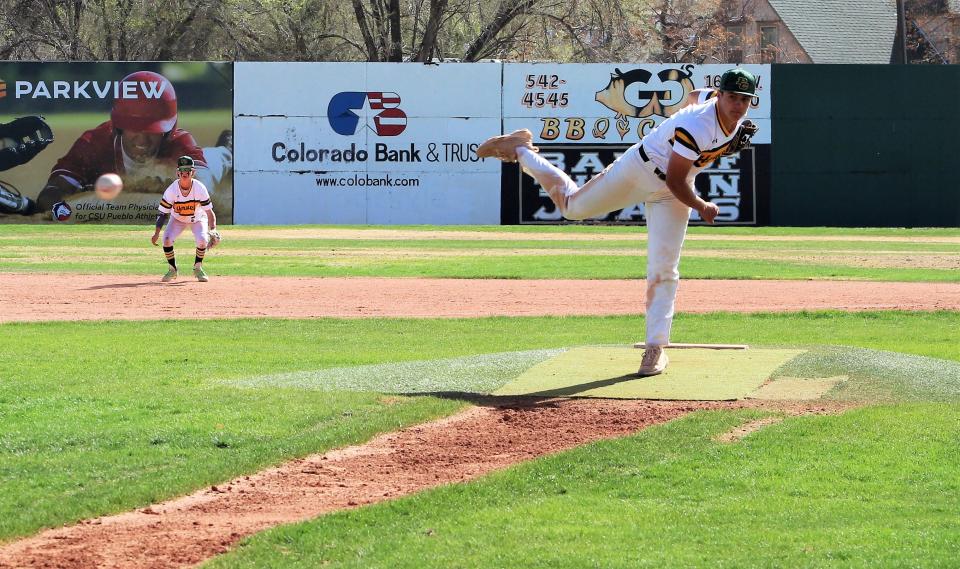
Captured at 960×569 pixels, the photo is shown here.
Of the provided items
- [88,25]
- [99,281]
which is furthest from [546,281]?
[88,25]

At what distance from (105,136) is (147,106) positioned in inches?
48.2

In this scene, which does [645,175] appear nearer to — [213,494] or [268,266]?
[213,494]

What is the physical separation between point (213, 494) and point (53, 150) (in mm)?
27593

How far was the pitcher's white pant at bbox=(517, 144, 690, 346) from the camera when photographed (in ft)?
26.9

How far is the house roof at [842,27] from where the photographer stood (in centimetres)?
5947

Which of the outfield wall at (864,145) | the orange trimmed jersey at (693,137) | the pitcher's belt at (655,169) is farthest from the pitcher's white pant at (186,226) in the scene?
the outfield wall at (864,145)

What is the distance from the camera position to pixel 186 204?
60.3 feet

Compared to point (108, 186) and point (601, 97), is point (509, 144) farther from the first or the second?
point (601, 97)

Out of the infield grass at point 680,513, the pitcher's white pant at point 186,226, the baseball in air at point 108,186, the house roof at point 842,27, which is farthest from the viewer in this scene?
the house roof at point 842,27

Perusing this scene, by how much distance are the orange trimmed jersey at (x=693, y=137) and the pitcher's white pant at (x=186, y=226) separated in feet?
36.5

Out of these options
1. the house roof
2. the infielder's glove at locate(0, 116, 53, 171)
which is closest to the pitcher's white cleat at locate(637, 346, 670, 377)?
the infielder's glove at locate(0, 116, 53, 171)

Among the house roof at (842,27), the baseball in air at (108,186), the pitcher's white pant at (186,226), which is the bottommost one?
the pitcher's white pant at (186,226)

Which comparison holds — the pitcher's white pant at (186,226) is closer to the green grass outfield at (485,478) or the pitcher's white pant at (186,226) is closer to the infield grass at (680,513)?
the green grass outfield at (485,478)

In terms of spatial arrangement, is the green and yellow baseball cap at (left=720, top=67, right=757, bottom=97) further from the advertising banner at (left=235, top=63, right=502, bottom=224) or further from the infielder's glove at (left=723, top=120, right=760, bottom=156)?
the advertising banner at (left=235, top=63, right=502, bottom=224)
